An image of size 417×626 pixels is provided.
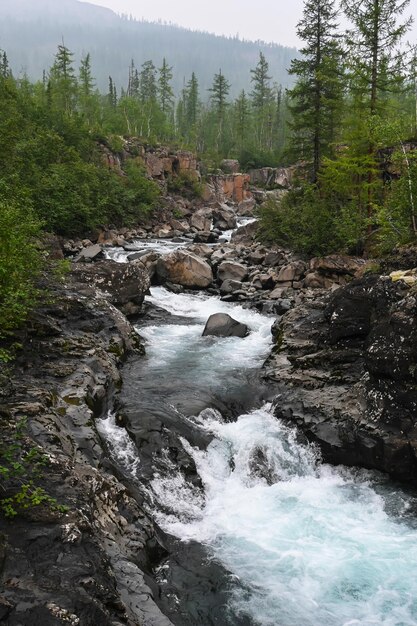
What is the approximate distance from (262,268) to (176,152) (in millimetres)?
37270

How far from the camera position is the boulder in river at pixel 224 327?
56.2 ft

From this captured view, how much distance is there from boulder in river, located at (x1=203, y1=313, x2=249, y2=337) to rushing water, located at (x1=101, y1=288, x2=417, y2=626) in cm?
422

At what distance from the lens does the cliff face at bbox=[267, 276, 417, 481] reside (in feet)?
33.4

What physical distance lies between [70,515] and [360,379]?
8171mm

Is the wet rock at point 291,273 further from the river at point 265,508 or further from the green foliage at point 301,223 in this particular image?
the river at point 265,508

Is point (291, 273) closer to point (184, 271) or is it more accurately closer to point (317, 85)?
point (184, 271)

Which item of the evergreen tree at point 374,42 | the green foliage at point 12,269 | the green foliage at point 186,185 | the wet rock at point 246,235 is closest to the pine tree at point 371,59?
the evergreen tree at point 374,42

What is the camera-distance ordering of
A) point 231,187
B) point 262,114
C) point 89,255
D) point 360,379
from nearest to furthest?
point 360,379
point 89,255
point 231,187
point 262,114

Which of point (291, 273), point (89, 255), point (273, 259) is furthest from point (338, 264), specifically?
point (89, 255)

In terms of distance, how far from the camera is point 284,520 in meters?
8.90

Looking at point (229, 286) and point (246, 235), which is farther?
point (246, 235)

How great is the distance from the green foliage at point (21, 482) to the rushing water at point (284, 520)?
2.94 meters

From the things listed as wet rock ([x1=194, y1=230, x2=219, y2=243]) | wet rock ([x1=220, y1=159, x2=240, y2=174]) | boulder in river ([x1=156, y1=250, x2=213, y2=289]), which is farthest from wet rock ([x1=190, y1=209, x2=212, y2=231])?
wet rock ([x1=220, y1=159, x2=240, y2=174])

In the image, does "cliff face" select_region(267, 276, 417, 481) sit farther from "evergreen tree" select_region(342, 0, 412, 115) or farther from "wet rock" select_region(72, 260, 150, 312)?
"evergreen tree" select_region(342, 0, 412, 115)
